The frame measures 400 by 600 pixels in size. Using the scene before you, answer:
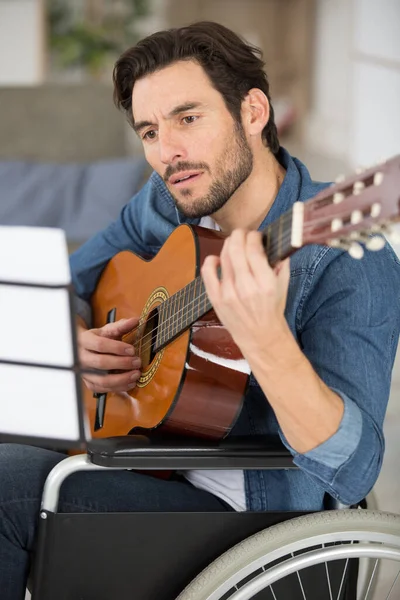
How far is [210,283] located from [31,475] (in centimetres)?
43

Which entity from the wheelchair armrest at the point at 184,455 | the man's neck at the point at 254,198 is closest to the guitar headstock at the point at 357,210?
the wheelchair armrest at the point at 184,455

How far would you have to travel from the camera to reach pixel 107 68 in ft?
19.4

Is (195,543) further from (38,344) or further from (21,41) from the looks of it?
(21,41)

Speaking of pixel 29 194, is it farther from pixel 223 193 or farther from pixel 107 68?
pixel 223 193

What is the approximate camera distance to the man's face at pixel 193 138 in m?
1.30

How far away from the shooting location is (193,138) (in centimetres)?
130

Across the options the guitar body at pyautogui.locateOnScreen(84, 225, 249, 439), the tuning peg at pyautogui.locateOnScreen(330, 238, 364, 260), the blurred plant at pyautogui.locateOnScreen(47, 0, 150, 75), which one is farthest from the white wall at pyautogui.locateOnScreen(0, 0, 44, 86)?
the tuning peg at pyautogui.locateOnScreen(330, 238, 364, 260)

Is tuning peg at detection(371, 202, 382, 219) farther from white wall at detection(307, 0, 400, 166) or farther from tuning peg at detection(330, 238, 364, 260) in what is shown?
white wall at detection(307, 0, 400, 166)

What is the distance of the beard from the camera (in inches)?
51.5

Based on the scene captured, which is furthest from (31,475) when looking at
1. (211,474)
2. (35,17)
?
(35,17)

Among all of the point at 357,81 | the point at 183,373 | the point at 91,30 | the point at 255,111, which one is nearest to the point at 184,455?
the point at 183,373

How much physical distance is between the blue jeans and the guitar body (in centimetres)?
9

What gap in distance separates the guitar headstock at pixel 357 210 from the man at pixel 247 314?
3.0 inches

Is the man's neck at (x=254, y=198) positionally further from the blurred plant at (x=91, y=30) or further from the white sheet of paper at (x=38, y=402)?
the blurred plant at (x=91, y=30)
